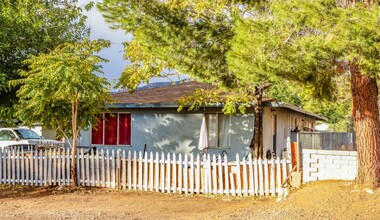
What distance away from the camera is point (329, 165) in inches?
450

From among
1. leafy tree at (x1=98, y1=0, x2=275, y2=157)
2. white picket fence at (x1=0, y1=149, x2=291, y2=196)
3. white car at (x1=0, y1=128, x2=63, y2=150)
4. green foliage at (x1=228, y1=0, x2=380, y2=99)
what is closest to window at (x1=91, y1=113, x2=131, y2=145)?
white car at (x1=0, y1=128, x2=63, y2=150)

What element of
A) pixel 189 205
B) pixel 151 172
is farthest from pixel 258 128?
pixel 189 205

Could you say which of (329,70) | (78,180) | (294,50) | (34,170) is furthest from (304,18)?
(34,170)

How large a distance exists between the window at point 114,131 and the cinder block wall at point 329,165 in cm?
1068

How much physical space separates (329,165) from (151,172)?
477cm

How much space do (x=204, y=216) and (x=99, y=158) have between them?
5352 mm

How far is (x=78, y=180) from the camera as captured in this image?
47.6 feet

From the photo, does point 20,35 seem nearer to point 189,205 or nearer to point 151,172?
point 151,172

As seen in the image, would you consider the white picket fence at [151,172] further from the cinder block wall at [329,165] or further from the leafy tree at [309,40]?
the leafy tree at [309,40]

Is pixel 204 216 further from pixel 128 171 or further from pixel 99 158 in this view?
pixel 99 158

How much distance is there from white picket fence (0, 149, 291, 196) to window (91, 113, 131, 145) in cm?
599

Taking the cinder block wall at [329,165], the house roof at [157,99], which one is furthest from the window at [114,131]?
the cinder block wall at [329,165]

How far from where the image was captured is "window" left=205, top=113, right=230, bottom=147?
19594 mm

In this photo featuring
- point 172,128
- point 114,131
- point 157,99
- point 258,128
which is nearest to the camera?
point 258,128
